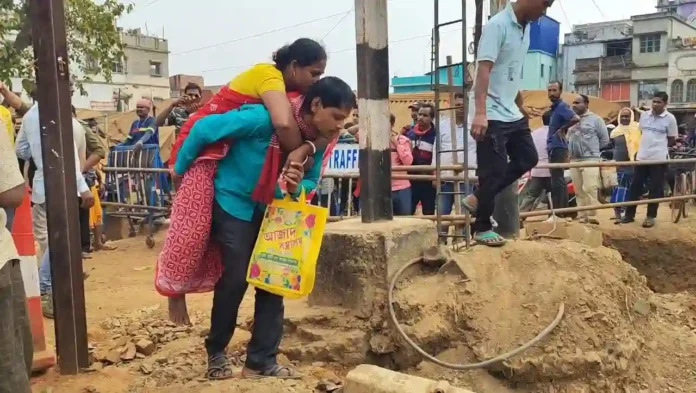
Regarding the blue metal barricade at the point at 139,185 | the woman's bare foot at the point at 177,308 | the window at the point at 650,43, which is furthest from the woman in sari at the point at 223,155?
the window at the point at 650,43

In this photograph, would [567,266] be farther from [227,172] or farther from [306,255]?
[227,172]

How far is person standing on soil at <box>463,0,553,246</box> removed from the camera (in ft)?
13.8

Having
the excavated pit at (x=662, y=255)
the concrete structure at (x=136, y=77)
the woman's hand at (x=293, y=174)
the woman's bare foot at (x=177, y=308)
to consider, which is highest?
the concrete structure at (x=136, y=77)

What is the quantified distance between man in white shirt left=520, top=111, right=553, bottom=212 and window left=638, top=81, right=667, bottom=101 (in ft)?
116

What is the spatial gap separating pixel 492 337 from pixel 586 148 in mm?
5574

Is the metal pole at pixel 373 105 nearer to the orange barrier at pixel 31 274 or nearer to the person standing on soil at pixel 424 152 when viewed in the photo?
the orange barrier at pixel 31 274

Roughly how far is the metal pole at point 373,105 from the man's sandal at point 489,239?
678mm

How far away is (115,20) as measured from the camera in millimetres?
13000

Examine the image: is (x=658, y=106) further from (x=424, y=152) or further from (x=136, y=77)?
(x=136, y=77)

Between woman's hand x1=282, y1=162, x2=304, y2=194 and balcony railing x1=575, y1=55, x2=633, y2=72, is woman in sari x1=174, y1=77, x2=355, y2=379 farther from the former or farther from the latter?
balcony railing x1=575, y1=55, x2=633, y2=72

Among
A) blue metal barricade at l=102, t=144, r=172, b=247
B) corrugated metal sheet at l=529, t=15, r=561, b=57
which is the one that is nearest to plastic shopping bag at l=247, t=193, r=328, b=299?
corrugated metal sheet at l=529, t=15, r=561, b=57

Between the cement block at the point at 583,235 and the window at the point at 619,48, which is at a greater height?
the window at the point at 619,48

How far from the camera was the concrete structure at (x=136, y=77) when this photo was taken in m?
37.4

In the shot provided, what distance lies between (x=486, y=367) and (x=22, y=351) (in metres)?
2.33
